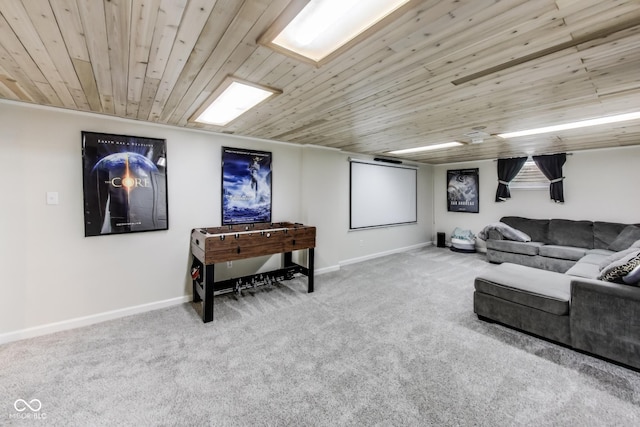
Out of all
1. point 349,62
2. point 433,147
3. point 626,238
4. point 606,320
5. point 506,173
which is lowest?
point 606,320

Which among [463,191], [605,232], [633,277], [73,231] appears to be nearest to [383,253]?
[463,191]

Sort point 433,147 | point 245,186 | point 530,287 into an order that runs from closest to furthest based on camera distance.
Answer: point 530,287, point 245,186, point 433,147

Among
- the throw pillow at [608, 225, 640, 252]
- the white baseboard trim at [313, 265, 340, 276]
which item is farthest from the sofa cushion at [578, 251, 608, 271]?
the white baseboard trim at [313, 265, 340, 276]

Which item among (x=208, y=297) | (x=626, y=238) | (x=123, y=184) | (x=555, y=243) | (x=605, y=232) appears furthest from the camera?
(x=555, y=243)

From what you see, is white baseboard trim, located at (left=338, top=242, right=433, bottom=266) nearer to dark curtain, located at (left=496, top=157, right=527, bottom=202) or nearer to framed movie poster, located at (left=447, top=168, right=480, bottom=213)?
framed movie poster, located at (left=447, top=168, right=480, bottom=213)

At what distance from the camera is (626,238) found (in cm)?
423

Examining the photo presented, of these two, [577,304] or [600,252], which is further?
[600,252]

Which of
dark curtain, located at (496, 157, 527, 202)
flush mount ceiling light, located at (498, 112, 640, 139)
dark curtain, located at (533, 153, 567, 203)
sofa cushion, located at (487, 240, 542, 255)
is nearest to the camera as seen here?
flush mount ceiling light, located at (498, 112, 640, 139)

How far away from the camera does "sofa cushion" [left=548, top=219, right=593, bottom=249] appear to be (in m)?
4.76

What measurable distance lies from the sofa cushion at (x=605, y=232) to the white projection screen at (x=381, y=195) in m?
3.33

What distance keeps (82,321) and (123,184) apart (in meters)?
1.59

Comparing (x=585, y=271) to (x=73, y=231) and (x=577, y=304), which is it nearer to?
(x=577, y=304)

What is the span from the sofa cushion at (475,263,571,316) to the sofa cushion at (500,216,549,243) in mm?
2831

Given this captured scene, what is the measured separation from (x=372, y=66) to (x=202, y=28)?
106 cm
